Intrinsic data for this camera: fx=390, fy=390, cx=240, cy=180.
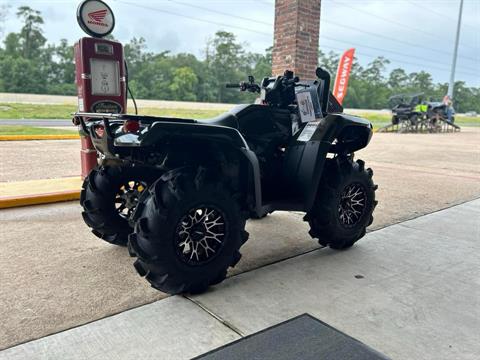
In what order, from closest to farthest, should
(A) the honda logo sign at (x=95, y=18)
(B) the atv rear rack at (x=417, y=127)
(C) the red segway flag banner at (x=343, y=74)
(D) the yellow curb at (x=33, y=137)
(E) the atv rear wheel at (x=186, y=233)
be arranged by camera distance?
(E) the atv rear wheel at (x=186, y=233) → (A) the honda logo sign at (x=95, y=18) → (D) the yellow curb at (x=33, y=137) → (C) the red segway flag banner at (x=343, y=74) → (B) the atv rear rack at (x=417, y=127)

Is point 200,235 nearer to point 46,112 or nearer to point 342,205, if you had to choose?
point 342,205

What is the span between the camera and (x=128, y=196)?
292 centimetres

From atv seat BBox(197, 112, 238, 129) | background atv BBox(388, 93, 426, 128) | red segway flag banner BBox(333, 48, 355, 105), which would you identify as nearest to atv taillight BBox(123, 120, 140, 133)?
atv seat BBox(197, 112, 238, 129)

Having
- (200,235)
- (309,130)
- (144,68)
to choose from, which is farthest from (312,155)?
(144,68)

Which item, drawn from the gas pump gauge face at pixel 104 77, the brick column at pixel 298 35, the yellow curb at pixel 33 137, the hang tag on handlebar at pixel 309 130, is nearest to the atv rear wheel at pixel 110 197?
the hang tag on handlebar at pixel 309 130

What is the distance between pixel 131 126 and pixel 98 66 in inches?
108

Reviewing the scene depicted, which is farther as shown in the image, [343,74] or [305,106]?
[343,74]

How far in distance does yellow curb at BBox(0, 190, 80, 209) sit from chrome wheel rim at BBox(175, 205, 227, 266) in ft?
8.78

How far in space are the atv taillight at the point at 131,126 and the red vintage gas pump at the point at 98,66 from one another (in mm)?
2643

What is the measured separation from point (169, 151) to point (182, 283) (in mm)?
812

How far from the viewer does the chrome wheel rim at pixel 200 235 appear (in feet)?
7.68

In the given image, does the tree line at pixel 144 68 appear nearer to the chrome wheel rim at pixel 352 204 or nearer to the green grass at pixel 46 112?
the green grass at pixel 46 112

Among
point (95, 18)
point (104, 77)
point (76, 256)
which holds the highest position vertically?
point (95, 18)

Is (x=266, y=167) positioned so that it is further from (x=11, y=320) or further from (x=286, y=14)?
(x=286, y=14)
